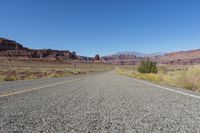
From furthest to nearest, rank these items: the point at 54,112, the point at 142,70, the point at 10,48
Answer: the point at 10,48
the point at 142,70
the point at 54,112

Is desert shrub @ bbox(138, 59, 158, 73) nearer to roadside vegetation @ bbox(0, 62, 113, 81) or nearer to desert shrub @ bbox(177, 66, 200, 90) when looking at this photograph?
roadside vegetation @ bbox(0, 62, 113, 81)

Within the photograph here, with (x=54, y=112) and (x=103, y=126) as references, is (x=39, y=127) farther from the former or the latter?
(x=54, y=112)

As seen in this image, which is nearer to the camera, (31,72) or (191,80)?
(191,80)

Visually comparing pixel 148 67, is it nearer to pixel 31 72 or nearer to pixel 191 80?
pixel 31 72

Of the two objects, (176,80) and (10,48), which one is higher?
(10,48)

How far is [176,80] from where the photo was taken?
42.1ft

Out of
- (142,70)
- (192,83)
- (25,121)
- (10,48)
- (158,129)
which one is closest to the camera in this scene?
(158,129)

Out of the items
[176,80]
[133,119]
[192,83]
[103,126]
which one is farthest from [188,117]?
[176,80]

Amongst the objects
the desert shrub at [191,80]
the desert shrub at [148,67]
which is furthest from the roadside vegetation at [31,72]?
the desert shrub at [191,80]

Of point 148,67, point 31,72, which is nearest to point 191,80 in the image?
point 148,67

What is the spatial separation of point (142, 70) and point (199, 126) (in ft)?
135

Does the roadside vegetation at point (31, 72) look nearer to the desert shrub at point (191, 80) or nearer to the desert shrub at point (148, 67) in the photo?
the desert shrub at point (148, 67)

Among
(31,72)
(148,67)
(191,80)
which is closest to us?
(191,80)

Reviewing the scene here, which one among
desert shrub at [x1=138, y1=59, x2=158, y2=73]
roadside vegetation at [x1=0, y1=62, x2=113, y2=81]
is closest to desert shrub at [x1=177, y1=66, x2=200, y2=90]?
roadside vegetation at [x1=0, y1=62, x2=113, y2=81]
